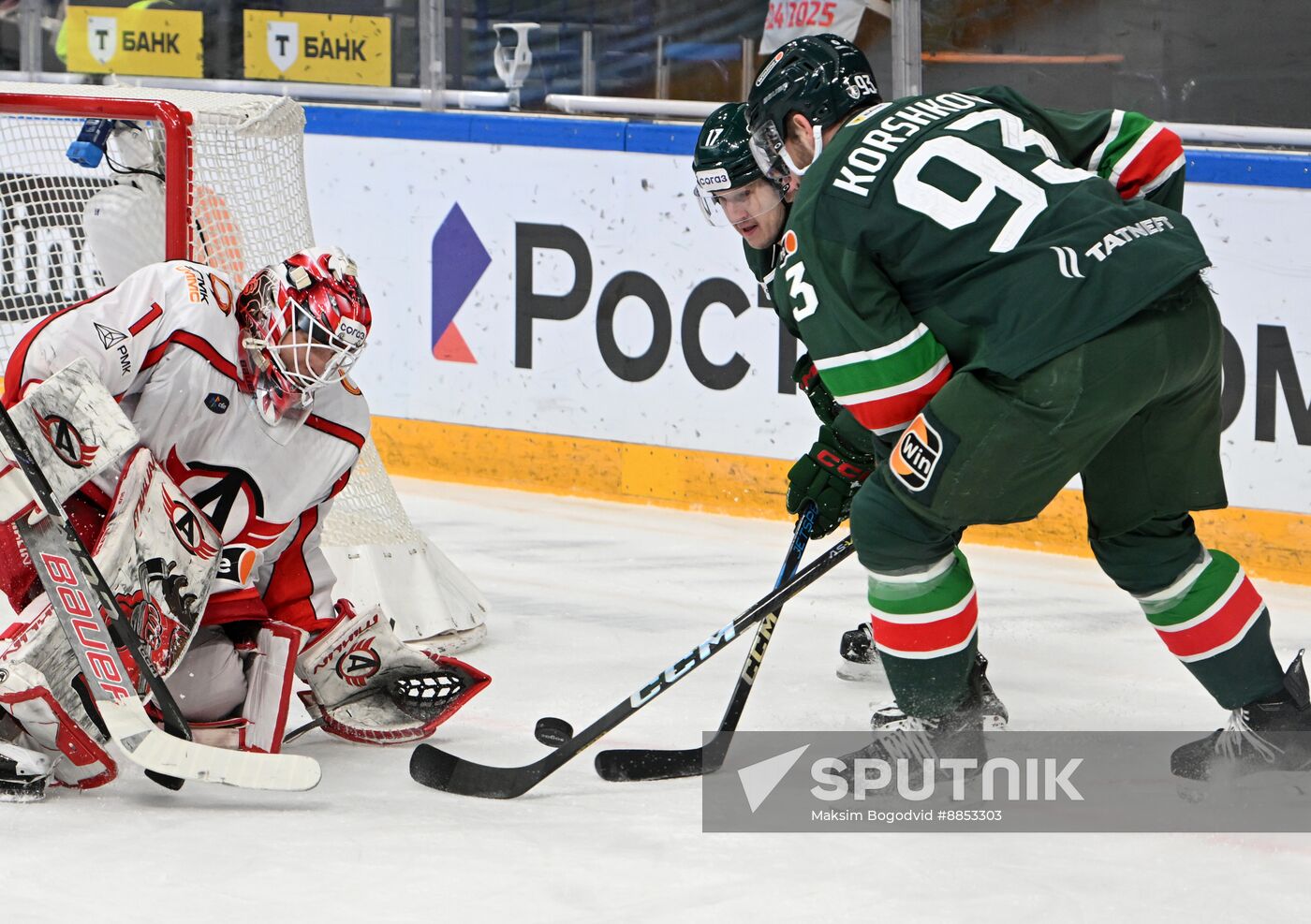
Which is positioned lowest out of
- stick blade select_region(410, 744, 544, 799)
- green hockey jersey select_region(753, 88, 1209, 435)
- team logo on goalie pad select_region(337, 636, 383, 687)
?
stick blade select_region(410, 744, 544, 799)

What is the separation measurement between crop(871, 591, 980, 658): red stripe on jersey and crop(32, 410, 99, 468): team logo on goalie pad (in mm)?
1060

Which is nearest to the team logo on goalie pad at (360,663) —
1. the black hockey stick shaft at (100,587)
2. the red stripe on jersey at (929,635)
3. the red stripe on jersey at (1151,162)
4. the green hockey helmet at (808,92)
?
the black hockey stick shaft at (100,587)

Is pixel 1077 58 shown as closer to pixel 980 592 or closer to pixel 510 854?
pixel 980 592

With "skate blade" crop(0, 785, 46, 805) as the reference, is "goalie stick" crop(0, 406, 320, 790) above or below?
above

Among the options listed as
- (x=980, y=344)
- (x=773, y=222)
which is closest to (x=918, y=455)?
(x=980, y=344)

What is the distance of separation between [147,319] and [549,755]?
0.84 meters

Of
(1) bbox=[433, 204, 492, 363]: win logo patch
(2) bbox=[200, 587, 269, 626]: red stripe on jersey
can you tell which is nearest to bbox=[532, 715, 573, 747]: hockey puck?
(2) bbox=[200, 587, 269, 626]: red stripe on jersey

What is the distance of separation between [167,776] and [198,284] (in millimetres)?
699

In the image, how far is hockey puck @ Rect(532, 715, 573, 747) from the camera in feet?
9.07

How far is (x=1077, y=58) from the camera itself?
440cm

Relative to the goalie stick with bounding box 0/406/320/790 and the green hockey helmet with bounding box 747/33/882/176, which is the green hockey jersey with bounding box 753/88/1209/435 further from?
the goalie stick with bounding box 0/406/320/790

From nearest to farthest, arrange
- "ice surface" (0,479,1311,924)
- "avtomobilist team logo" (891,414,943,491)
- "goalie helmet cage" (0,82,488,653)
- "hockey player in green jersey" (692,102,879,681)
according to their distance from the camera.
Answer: "ice surface" (0,479,1311,924) < "avtomobilist team logo" (891,414,943,491) < "hockey player in green jersey" (692,102,879,681) < "goalie helmet cage" (0,82,488,653)

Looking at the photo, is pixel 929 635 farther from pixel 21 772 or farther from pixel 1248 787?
pixel 21 772

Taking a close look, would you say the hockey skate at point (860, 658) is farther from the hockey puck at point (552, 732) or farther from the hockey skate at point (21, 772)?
the hockey skate at point (21, 772)
